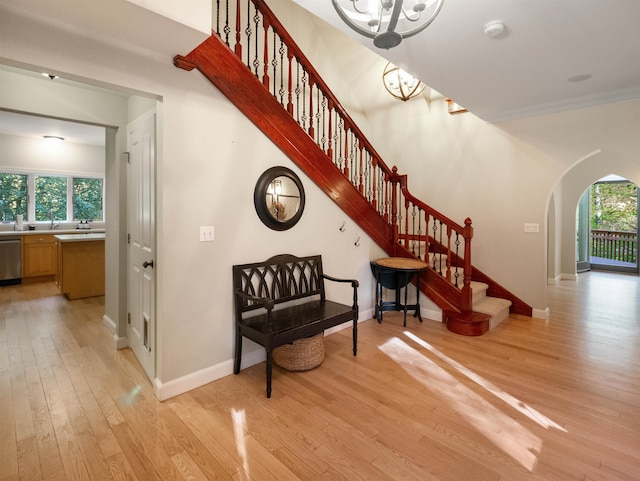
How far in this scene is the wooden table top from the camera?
3639 mm

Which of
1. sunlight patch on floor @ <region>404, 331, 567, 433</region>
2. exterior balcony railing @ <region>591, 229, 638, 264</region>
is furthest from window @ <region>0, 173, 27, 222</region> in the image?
exterior balcony railing @ <region>591, 229, 638, 264</region>

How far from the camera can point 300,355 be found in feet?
8.90

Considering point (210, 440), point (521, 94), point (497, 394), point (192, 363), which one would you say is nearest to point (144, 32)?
point (192, 363)

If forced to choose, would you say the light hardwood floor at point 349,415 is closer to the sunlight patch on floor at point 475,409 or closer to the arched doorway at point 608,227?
the sunlight patch on floor at point 475,409

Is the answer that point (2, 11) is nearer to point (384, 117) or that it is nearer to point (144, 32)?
point (144, 32)

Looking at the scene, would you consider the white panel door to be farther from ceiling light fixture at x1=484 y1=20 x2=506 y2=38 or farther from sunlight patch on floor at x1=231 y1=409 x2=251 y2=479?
ceiling light fixture at x1=484 y1=20 x2=506 y2=38

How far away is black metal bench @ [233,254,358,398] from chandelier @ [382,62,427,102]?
10.1ft

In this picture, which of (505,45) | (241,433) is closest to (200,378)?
(241,433)

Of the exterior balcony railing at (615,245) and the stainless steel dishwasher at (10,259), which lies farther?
the exterior balcony railing at (615,245)

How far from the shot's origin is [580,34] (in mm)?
2393

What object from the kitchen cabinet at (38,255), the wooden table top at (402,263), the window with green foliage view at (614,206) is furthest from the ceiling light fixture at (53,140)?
the window with green foliage view at (614,206)

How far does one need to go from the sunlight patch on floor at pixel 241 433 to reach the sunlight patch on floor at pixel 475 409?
1.39m

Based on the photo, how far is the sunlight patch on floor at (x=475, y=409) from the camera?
1.85 metres

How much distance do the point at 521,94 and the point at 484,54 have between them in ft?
4.05
